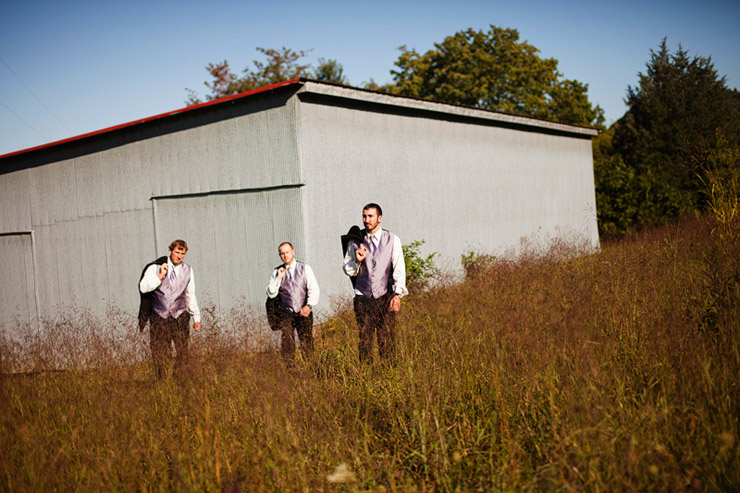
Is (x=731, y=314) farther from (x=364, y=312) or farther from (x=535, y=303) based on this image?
(x=364, y=312)

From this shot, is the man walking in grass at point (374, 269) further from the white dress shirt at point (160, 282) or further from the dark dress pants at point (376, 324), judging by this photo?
the white dress shirt at point (160, 282)

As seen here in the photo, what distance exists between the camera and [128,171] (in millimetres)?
11445

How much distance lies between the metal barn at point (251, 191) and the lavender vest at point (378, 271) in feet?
11.8

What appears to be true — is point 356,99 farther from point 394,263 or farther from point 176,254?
point 394,263

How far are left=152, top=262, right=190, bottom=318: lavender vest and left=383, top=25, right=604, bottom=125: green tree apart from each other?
3108cm

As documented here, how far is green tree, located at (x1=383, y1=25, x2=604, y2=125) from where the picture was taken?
35438mm

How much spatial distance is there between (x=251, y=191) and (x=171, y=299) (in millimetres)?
3817

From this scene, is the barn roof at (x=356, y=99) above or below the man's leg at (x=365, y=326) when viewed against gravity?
above

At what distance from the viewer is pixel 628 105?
Answer: 26922mm

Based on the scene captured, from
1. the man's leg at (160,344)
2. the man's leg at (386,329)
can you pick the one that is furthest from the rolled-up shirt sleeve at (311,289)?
the man's leg at (160,344)

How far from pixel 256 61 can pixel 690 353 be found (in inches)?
1686

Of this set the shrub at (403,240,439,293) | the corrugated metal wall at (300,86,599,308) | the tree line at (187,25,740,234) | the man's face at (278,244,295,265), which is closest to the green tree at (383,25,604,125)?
the tree line at (187,25,740,234)

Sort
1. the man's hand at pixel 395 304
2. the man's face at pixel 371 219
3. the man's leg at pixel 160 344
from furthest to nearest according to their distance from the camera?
the man's face at pixel 371 219 < the man's hand at pixel 395 304 < the man's leg at pixel 160 344

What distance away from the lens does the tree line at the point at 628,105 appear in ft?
62.7
